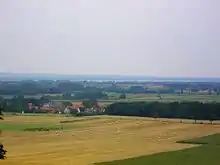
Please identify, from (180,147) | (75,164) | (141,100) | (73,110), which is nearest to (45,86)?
(73,110)

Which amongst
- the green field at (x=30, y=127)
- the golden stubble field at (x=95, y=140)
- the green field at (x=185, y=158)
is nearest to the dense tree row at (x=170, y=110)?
the golden stubble field at (x=95, y=140)

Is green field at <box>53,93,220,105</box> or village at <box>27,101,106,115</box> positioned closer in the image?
village at <box>27,101,106,115</box>

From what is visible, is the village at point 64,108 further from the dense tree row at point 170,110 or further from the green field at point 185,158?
the green field at point 185,158

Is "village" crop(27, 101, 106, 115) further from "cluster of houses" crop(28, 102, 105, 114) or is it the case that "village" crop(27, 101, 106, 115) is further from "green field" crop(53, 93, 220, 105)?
"green field" crop(53, 93, 220, 105)

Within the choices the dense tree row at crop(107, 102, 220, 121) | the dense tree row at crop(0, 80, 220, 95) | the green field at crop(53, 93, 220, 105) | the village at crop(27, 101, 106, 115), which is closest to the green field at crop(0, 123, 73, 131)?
the dense tree row at crop(0, 80, 220, 95)

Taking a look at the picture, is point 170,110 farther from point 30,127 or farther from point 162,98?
point 30,127

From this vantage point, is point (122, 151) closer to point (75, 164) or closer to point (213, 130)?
point (75, 164)

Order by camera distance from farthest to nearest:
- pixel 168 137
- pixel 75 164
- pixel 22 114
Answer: pixel 22 114
pixel 168 137
pixel 75 164

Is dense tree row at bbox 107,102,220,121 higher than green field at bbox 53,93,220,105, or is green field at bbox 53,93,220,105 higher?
green field at bbox 53,93,220,105
